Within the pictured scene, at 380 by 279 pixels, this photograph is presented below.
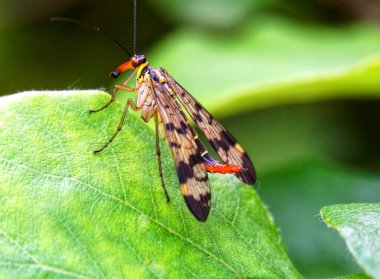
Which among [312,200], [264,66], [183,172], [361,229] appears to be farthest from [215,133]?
[264,66]

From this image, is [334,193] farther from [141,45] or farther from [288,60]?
[141,45]

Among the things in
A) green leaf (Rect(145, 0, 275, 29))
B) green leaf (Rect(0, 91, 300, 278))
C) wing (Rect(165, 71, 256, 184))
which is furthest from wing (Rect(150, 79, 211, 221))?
green leaf (Rect(145, 0, 275, 29))

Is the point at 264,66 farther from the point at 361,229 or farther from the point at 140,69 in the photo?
the point at 361,229

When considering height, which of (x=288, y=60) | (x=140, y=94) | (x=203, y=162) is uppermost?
(x=288, y=60)

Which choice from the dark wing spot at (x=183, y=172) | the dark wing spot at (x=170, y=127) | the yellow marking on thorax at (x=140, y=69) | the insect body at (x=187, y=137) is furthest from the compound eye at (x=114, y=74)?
the dark wing spot at (x=183, y=172)

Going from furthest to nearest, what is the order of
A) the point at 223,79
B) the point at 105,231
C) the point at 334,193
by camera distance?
the point at 223,79
the point at 334,193
the point at 105,231

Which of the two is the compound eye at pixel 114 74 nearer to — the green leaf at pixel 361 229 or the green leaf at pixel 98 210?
the green leaf at pixel 98 210

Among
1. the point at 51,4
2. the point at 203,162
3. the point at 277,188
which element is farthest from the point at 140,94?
the point at 51,4
